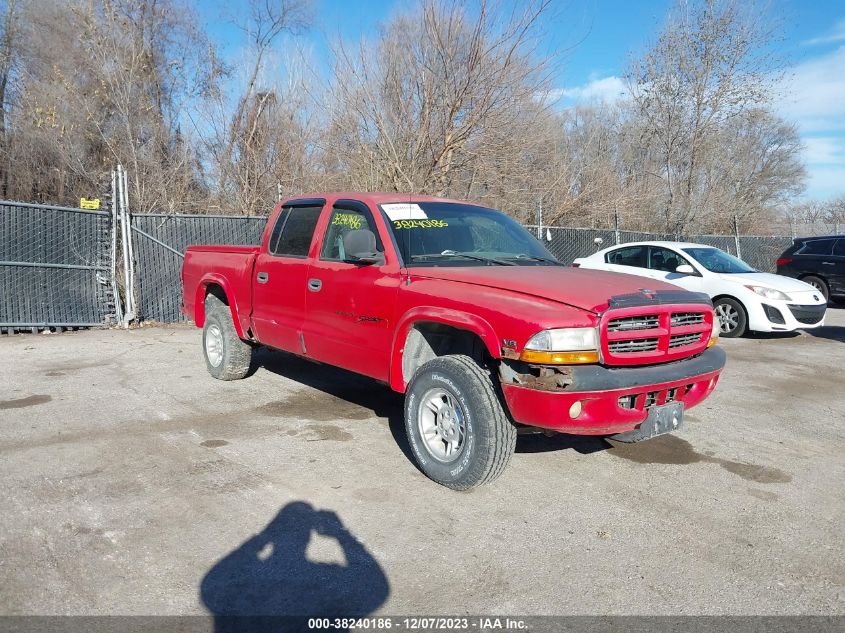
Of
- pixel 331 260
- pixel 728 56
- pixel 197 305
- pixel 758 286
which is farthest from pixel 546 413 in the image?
pixel 728 56

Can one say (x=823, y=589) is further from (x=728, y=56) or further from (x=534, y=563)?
(x=728, y=56)

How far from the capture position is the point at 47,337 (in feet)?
31.8

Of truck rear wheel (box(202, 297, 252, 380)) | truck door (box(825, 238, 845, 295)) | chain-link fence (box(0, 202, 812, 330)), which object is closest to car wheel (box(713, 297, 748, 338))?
chain-link fence (box(0, 202, 812, 330))

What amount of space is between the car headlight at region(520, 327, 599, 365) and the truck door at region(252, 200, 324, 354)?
2.41m

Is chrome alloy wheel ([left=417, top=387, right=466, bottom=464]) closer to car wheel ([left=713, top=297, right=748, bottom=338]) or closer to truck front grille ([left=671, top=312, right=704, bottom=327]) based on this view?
truck front grille ([left=671, top=312, right=704, bottom=327])

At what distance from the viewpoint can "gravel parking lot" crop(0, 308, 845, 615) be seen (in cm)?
290

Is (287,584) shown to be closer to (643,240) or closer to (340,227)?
(340,227)

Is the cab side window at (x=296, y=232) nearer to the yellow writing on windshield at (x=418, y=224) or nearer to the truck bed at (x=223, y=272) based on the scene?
the truck bed at (x=223, y=272)

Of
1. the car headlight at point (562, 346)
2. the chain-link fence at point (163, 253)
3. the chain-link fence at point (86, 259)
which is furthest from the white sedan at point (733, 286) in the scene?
the chain-link fence at point (163, 253)

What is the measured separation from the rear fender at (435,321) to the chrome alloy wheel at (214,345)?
3.06m

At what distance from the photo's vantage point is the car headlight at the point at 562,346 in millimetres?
3529

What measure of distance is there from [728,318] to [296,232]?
7.70 meters

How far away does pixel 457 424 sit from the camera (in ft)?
13.2

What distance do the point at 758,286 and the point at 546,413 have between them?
8106mm
